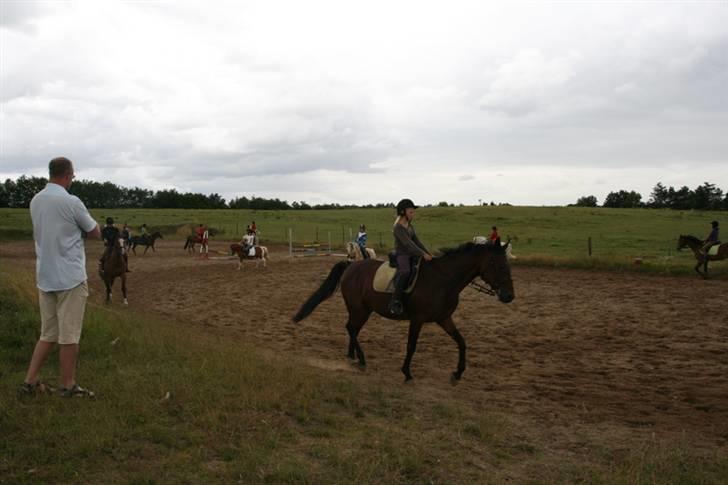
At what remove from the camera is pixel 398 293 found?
8.49 m

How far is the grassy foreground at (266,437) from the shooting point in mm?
4414

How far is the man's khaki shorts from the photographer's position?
5.57 meters

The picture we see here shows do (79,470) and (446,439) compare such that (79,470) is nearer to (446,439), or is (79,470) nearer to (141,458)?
(141,458)

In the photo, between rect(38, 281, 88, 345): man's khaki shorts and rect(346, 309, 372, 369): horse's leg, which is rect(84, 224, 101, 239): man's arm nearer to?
rect(38, 281, 88, 345): man's khaki shorts

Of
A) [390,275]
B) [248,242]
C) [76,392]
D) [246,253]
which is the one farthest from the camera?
[248,242]

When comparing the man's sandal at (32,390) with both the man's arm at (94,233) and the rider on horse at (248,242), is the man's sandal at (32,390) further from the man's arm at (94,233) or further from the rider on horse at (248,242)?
the rider on horse at (248,242)

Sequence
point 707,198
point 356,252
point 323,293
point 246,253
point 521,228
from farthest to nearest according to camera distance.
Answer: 1. point 707,198
2. point 521,228
3. point 246,253
4. point 356,252
5. point 323,293

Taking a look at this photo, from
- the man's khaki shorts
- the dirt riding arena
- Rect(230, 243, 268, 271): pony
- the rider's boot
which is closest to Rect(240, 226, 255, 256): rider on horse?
Rect(230, 243, 268, 271): pony

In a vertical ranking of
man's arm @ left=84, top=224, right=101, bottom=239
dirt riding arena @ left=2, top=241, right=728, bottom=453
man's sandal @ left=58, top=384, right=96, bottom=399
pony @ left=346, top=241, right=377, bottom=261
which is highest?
man's arm @ left=84, top=224, right=101, bottom=239

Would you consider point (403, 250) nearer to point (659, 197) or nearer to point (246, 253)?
point (246, 253)

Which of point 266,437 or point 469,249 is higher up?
point 469,249

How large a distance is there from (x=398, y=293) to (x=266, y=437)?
150 inches

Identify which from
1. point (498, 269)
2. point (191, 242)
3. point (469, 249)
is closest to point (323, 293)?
point (469, 249)

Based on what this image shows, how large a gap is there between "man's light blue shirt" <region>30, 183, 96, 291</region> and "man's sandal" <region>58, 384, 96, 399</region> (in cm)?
103
